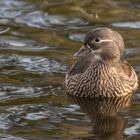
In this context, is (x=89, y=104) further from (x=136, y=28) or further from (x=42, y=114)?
(x=136, y=28)

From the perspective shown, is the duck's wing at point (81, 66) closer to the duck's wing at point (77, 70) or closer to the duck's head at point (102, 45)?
the duck's wing at point (77, 70)

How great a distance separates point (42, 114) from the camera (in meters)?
12.2

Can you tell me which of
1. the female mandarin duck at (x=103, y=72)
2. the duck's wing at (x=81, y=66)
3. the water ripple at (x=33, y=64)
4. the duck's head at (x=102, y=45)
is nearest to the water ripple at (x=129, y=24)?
the water ripple at (x=33, y=64)

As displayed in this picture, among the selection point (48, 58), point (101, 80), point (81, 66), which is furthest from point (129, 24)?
point (101, 80)

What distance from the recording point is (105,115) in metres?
12.4

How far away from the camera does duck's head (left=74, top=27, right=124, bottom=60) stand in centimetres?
1302

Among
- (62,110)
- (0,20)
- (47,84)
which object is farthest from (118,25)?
(62,110)

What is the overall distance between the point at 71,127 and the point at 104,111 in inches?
42.4

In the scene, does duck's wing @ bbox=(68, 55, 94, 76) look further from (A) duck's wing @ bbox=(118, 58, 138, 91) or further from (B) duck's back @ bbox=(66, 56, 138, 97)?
(A) duck's wing @ bbox=(118, 58, 138, 91)

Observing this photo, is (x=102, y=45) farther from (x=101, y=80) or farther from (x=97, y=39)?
(x=101, y=80)

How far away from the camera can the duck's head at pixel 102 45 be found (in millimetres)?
13023

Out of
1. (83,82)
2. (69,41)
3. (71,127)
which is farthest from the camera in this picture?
(69,41)

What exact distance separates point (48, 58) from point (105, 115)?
2325 mm

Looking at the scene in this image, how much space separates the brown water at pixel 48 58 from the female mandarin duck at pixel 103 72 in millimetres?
257
